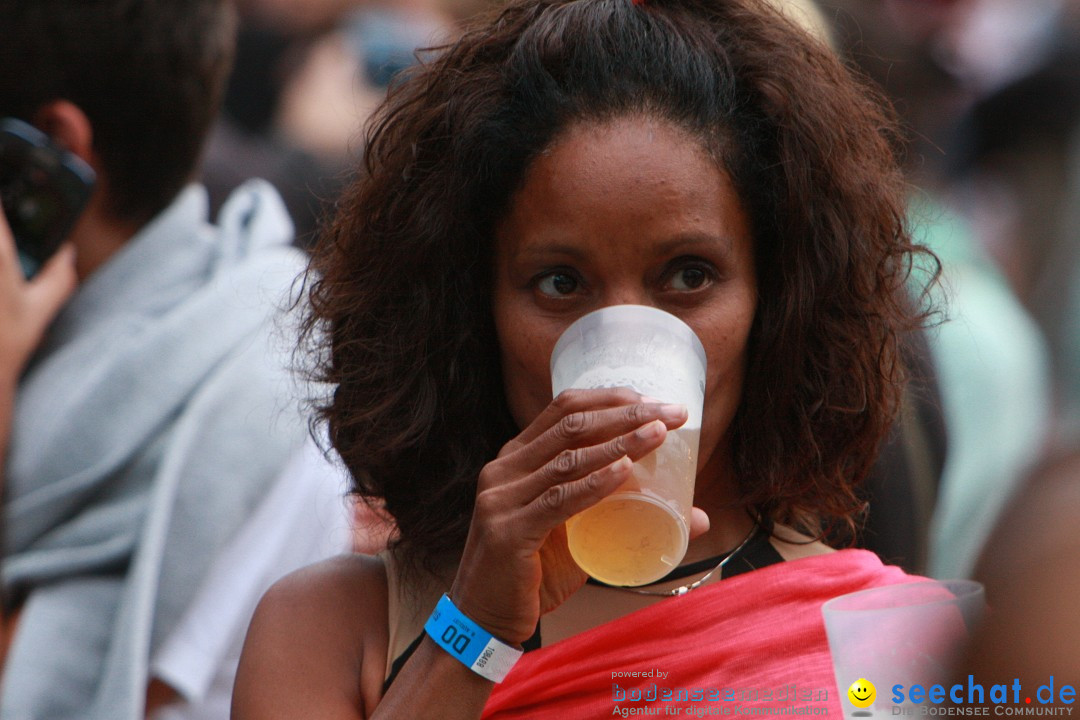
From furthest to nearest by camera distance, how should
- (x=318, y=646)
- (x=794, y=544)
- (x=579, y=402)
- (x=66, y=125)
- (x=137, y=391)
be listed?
1. (x=66, y=125)
2. (x=137, y=391)
3. (x=794, y=544)
4. (x=318, y=646)
5. (x=579, y=402)

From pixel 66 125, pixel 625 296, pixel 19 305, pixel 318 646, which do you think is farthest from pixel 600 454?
pixel 66 125

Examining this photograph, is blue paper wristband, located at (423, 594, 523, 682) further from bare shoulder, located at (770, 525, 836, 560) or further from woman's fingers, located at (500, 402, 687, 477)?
bare shoulder, located at (770, 525, 836, 560)

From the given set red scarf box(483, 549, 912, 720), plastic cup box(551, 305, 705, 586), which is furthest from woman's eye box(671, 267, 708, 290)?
red scarf box(483, 549, 912, 720)

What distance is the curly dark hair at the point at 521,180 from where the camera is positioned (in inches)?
72.1

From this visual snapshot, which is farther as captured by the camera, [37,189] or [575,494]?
[37,189]

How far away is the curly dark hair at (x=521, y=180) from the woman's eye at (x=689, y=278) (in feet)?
0.46

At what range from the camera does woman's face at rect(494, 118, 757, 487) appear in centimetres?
170

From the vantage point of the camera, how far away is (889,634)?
1.40 meters

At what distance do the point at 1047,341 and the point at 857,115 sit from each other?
70.3 inches

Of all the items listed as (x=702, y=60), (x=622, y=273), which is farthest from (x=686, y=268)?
(x=702, y=60)

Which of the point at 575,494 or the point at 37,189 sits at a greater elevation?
the point at 575,494

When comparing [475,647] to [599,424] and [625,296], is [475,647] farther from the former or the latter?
[625,296]

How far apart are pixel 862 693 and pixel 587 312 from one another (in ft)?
1.91

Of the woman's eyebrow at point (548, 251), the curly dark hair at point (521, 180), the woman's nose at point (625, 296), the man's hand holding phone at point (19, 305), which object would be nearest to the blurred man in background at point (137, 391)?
the man's hand holding phone at point (19, 305)
